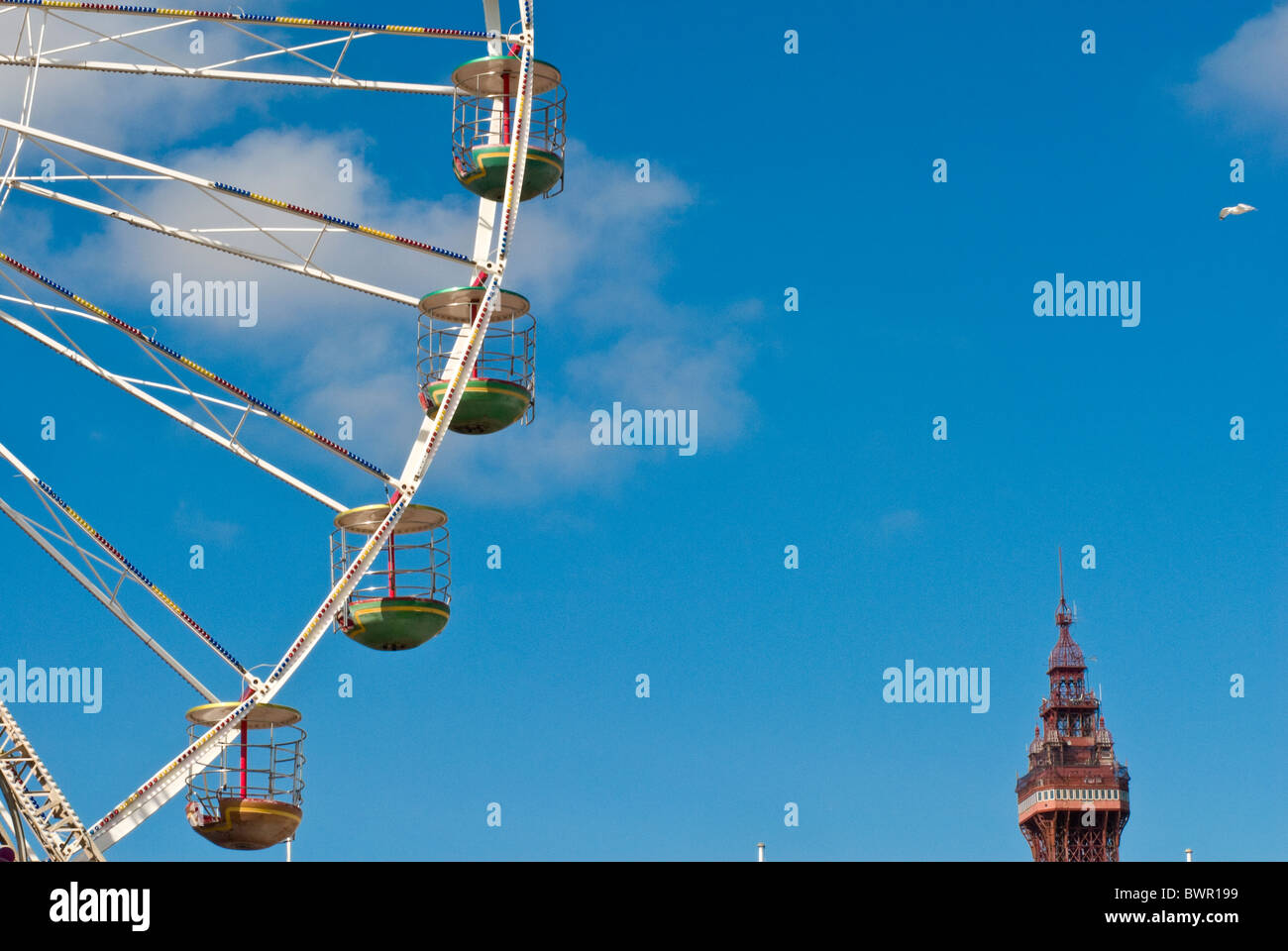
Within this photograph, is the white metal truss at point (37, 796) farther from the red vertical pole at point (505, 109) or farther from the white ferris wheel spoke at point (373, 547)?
the red vertical pole at point (505, 109)

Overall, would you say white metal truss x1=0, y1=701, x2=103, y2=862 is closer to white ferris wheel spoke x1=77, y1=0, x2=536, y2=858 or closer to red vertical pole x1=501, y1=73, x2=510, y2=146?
white ferris wheel spoke x1=77, y1=0, x2=536, y2=858

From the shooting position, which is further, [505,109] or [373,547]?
[505,109]

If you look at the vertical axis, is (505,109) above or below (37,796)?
above

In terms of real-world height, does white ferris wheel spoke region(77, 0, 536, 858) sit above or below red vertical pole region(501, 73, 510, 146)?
below

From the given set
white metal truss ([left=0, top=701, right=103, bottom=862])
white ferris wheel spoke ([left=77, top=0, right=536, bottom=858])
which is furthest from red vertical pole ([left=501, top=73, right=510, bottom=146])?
white metal truss ([left=0, top=701, right=103, bottom=862])

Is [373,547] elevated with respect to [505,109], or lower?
lower

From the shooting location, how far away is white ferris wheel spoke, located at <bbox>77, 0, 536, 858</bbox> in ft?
117

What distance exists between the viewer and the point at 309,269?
120 ft

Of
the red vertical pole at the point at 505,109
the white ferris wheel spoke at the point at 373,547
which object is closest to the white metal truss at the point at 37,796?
the white ferris wheel spoke at the point at 373,547

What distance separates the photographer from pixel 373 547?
37.2 meters
